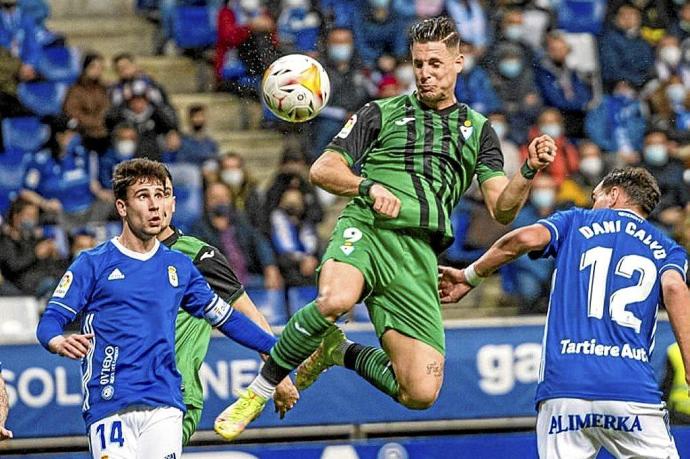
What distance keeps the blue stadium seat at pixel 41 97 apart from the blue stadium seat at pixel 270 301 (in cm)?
296

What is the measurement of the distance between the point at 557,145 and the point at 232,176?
9.00 feet

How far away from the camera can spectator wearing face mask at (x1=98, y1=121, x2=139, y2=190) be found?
13492mm

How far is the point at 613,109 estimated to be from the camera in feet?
47.1

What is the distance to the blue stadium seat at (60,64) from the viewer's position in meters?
14.3

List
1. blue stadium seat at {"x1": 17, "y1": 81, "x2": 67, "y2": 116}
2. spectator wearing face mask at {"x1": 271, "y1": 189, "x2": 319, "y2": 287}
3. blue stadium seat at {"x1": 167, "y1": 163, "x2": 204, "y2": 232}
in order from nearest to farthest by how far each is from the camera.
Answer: spectator wearing face mask at {"x1": 271, "y1": 189, "x2": 319, "y2": 287} < blue stadium seat at {"x1": 167, "y1": 163, "x2": 204, "y2": 232} < blue stadium seat at {"x1": 17, "y1": 81, "x2": 67, "y2": 116}

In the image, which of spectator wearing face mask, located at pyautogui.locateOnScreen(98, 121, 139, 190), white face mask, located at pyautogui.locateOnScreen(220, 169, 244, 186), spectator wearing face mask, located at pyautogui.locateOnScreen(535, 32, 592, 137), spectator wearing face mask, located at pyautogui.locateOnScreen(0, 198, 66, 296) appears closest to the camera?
spectator wearing face mask, located at pyautogui.locateOnScreen(0, 198, 66, 296)

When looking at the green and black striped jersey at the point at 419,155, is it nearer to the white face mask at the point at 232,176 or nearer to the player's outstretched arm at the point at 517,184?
the player's outstretched arm at the point at 517,184

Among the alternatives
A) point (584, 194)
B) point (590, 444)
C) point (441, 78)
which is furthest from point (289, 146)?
point (590, 444)

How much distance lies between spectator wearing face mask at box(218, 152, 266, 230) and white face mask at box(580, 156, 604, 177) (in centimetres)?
280

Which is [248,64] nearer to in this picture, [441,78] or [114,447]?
[441,78]

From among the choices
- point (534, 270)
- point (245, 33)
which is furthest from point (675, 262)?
point (245, 33)

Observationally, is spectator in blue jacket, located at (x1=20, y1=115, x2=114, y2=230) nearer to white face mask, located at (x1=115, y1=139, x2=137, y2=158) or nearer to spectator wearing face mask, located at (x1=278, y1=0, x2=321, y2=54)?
white face mask, located at (x1=115, y1=139, x2=137, y2=158)

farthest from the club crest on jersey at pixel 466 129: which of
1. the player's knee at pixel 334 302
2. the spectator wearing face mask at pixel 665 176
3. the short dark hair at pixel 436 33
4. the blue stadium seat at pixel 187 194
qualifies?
the spectator wearing face mask at pixel 665 176

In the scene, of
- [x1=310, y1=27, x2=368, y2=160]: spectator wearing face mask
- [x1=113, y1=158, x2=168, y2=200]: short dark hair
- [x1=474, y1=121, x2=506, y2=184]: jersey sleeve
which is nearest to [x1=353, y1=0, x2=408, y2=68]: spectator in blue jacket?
[x1=310, y1=27, x2=368, y2=160]: spectator wearing face mask
